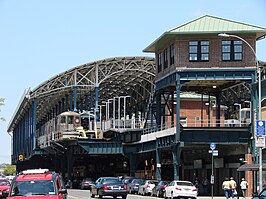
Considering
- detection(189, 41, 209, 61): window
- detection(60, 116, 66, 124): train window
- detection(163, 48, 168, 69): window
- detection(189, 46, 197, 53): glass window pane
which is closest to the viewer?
detection(189, 41, 209, 61): window

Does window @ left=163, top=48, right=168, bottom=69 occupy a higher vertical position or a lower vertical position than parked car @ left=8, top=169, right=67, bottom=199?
higher

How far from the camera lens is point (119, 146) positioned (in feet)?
269

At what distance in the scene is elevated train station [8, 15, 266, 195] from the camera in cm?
5941

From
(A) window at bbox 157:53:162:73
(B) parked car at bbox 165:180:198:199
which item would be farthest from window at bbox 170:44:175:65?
(B) parked car at bbox 165:180:198:199

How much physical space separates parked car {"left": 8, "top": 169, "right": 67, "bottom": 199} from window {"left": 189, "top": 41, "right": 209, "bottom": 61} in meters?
39.2

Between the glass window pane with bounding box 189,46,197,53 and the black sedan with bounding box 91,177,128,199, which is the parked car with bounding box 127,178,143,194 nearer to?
the glass window pane with bounding box 189,46,197,53

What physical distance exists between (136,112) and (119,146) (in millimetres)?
34820

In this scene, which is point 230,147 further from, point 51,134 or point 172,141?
point 51,134

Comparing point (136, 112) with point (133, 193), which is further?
point (136, 112)

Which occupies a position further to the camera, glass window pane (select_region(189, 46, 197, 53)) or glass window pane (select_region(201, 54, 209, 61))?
→ glass window pane (select_region(189, 46, 197, 53))

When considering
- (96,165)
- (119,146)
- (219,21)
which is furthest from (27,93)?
(219,21)

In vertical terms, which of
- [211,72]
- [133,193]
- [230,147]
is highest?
[211,72]

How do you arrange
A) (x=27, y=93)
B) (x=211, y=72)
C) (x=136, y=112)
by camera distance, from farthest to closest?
1. (x=136, y=112)
2. (x=27, y=93)
3. (x=211, y=72)

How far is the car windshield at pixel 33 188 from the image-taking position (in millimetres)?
21672
